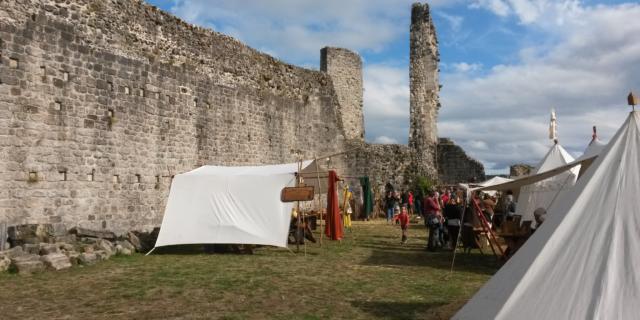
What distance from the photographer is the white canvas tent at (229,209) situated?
915 centimetres

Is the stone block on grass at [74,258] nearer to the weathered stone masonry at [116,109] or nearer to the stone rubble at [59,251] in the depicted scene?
the stone rubble at [59,251]

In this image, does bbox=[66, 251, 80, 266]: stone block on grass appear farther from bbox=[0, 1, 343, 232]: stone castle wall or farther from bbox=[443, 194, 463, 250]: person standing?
bbox=[443, 194, 463, 250]: person standing

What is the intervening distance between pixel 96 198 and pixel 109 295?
4.95 metres

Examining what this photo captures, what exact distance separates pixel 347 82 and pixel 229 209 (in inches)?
737

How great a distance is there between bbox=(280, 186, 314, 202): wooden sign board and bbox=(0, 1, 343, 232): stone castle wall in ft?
12.1

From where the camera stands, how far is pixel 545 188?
38.5ft

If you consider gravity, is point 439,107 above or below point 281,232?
above

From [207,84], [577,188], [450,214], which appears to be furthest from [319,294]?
[207,84]

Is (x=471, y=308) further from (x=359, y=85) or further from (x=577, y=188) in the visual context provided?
(x=359, y=85)

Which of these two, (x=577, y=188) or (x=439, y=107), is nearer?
(x=577, y=188)

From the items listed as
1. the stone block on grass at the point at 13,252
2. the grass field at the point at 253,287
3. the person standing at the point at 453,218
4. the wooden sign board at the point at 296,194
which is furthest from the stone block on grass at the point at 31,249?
the person standing at the point at 453,218

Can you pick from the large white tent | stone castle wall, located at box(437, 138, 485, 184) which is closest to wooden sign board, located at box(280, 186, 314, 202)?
the large white tent

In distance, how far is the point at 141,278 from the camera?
21.7ft

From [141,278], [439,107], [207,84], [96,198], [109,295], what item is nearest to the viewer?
[109,295]
